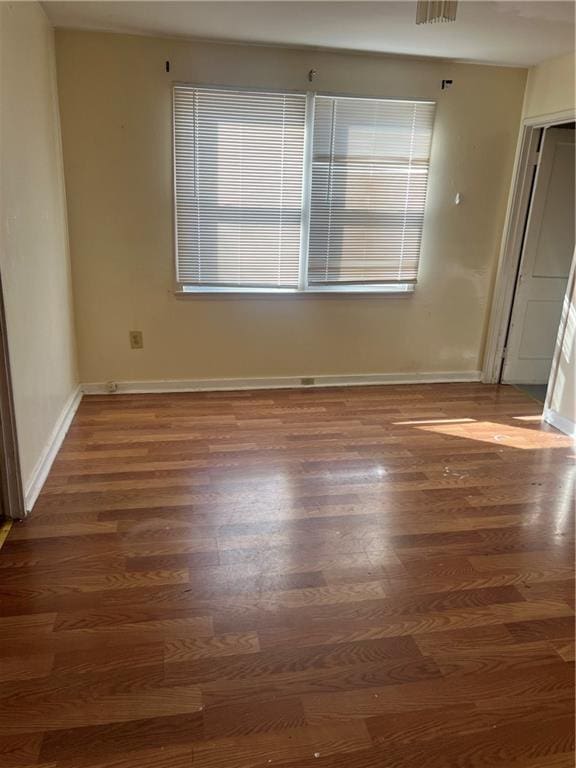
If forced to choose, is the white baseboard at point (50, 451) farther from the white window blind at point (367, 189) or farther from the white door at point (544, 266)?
the white door at point (544, 266)

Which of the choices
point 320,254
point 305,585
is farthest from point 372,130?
point 305,585

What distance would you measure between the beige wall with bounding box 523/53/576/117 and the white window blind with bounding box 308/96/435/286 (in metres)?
0.73

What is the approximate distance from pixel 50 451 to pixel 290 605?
1688 mm

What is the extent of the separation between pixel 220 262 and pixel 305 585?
2480 mm

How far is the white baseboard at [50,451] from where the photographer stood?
8.21 feet

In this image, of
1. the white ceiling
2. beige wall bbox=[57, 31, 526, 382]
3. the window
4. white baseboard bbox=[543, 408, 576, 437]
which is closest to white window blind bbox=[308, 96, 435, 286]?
the window

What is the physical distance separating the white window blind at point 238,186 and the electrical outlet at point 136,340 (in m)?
0.51

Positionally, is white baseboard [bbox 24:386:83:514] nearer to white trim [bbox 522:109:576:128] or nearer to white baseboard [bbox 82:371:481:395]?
white baseboard [bbox 82:371:481:395]

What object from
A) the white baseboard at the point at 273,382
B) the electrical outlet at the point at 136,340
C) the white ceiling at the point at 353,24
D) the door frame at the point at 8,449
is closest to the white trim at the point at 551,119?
the white ceiling at the point at 353,24

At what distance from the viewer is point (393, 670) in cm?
169

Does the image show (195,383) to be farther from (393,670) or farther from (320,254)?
(393,670)

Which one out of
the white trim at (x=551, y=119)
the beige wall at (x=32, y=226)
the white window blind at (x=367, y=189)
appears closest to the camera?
the beige wall at (x=32, y=226)

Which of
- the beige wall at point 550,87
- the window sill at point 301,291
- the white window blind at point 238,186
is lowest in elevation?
the window sill at point 301,291

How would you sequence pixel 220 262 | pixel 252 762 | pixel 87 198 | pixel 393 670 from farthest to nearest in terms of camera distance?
pixel 220 262
pixel 87 198
pixel 393 670
pixel 252 762
